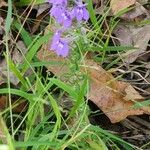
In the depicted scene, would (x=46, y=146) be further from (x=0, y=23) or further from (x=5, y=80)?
(x=0, y=23)

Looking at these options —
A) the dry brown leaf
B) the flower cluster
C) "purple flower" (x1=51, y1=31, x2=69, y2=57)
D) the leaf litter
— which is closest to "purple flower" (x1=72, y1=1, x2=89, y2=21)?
the flower cluster

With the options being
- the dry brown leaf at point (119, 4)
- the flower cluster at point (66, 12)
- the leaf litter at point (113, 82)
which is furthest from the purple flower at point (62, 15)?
the dry brown leaf at point (119, 4)

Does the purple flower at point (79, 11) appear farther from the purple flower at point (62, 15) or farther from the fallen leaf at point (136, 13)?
the fallen leaf at point (136, 13)

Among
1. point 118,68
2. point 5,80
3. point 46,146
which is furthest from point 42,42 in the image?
point 46,146

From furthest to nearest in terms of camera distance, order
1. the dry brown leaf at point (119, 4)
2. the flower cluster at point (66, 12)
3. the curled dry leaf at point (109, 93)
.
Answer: the dry brown leaf at point (119, 4), the curled dry leaf at point (109, 93), the flower cluster at point (66, 12)

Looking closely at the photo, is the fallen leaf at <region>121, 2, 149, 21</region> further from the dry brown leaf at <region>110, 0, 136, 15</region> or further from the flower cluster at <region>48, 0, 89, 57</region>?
the flower cluster at <region>48, 0, 89, 57</region>

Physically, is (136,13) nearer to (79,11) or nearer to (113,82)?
(113,82)

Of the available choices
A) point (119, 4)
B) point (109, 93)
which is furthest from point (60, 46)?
point (119, 4)
